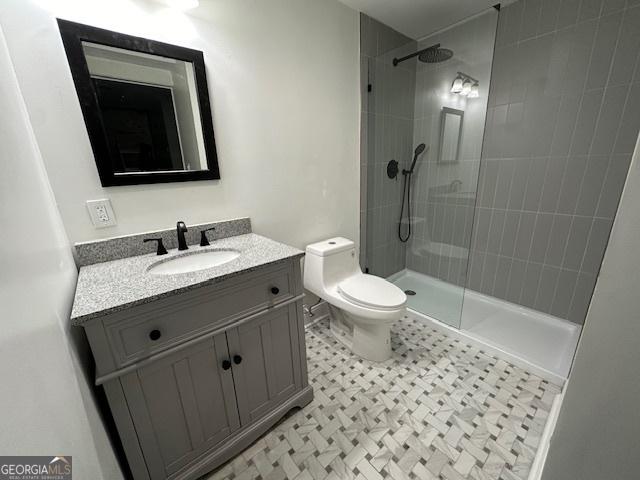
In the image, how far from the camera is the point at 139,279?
3.01 feet

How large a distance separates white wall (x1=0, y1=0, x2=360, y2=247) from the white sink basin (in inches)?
8.2

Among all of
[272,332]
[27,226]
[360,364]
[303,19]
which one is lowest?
[360,364]

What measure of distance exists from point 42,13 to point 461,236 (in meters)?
2.68

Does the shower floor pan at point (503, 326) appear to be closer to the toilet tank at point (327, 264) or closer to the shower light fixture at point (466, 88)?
the toilet tank at point (327, 264)

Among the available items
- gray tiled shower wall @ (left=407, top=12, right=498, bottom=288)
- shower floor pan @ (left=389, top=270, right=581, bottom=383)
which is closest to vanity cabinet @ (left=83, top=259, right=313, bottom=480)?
shower floor pan @ (left=389, top=270, right=581, bottom=383)

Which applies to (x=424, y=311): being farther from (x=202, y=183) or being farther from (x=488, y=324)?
(x=202, y=183)

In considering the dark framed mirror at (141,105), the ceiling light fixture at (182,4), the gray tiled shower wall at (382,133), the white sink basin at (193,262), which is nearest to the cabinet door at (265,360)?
the white sink basin at (193,262)

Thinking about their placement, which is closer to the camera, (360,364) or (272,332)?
(272,332)

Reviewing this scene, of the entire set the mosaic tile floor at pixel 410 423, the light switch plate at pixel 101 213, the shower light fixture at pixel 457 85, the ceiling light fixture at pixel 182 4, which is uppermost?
the ceiling light fixture at pixel 182 4

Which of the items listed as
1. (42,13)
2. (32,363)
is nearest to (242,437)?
(32,363)

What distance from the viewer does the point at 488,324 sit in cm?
193

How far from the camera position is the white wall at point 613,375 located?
394mm

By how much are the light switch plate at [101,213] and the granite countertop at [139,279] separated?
0.56 feet

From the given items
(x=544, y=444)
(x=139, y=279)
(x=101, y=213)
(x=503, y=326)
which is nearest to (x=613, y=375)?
(x=544, y=444)
